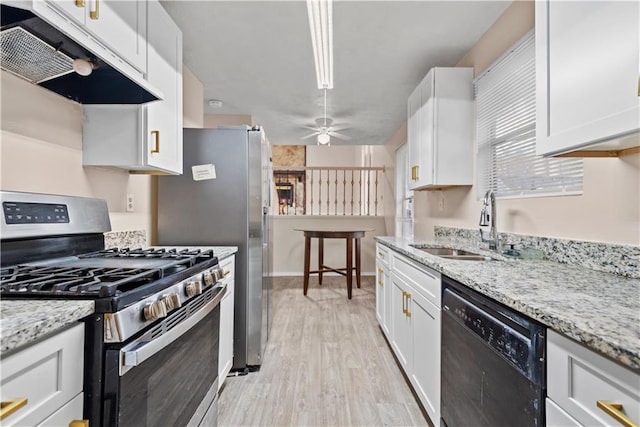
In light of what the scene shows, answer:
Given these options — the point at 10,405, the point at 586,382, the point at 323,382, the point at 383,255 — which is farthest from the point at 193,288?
the point at 383,255

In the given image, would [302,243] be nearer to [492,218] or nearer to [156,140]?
[492,218]

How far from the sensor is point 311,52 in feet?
8.50

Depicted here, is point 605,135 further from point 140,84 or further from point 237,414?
point 237,414

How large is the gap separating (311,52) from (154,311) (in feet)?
7.72

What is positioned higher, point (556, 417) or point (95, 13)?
point (95, 13)

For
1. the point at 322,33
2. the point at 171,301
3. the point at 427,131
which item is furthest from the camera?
the point at 427,131

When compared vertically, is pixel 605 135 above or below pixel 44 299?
above

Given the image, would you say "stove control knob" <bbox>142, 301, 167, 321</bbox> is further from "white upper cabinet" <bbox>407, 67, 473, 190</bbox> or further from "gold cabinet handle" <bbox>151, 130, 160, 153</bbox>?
"white upper cabinet" <bbox>407, 67, 473, 190</bbox>

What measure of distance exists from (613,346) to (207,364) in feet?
4.81

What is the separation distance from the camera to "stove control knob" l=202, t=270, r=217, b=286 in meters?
1.41

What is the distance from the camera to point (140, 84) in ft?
4.41

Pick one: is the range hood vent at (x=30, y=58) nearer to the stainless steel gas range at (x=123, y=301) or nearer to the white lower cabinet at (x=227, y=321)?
the stainless steel gas range at (x=123, y=301)

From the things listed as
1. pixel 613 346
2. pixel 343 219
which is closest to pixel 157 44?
pixel 613 346

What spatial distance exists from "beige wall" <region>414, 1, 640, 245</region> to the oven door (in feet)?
5.66
